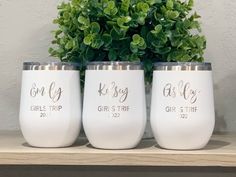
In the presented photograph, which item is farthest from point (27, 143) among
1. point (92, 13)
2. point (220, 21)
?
point (220, 21)

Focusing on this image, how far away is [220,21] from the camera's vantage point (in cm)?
95

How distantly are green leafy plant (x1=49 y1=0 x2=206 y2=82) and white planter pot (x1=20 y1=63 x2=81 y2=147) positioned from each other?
0.06 meters

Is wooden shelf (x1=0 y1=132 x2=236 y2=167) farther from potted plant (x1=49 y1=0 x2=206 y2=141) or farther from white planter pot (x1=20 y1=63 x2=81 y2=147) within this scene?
potted plant (x1=49 y1=0 x2=206 y2=141)

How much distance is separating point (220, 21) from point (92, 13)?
1.00 feet

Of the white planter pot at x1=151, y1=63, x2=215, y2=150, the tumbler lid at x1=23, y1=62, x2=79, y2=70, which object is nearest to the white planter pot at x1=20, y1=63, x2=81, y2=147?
the tumbler lid at x1=23, y1=62, x2=79, y2=70

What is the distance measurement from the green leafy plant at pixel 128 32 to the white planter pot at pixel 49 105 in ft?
0.21

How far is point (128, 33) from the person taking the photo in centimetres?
77

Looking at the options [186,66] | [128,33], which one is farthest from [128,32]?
[186,66]

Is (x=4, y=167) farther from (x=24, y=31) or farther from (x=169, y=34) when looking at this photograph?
(x=169, y=34)

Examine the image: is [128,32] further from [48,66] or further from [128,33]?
[48,66]

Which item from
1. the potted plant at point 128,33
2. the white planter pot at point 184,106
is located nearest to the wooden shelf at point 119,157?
the white planter pot at point 184,106

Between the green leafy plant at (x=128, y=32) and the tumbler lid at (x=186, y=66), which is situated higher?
the green leafy plant at (x=128, y=32)

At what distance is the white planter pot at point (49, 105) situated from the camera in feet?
2.34

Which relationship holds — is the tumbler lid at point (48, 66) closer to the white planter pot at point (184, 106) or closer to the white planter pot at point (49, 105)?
the white planter pot at point (49, 105)
